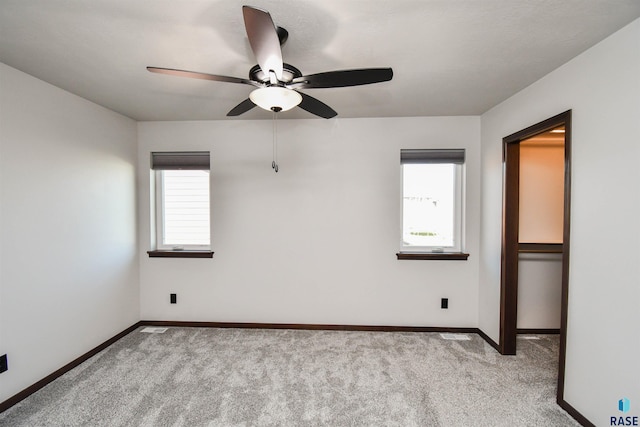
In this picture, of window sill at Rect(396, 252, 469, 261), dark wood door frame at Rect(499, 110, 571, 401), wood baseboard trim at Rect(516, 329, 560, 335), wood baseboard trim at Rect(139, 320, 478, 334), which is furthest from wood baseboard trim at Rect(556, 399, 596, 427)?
window sill at Rect(396, 252, 469, 261)

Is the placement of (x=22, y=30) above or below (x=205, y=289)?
above

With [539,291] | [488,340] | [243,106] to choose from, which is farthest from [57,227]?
[539,291]

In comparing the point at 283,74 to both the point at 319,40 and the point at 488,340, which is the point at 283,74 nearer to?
the point at 319,40

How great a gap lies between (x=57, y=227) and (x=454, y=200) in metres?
3.76

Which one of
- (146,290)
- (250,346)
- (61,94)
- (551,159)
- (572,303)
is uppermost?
(61,94)

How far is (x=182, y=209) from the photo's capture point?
3.09m

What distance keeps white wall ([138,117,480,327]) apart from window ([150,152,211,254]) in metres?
0.14

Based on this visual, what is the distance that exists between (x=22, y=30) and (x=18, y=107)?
0.69 m

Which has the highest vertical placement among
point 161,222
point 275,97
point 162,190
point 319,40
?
point 319,40

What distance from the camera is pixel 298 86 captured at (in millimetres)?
1446

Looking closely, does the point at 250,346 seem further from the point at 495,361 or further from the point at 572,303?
the point at 572,303

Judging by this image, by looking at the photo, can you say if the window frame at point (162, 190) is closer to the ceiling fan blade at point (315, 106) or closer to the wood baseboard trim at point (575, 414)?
the ceiling fan blade at point (315, 106)

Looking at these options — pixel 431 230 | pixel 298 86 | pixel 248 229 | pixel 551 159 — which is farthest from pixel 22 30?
pixel 551 159

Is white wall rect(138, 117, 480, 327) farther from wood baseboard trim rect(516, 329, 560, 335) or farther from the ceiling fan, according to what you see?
the ceiling fan
